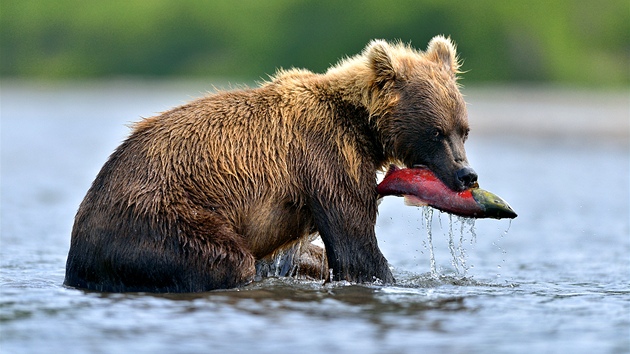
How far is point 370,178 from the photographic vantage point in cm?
737

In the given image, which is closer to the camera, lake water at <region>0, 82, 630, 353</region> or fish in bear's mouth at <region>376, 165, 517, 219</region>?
lake water at <region>0, 82, 630, 353</region>

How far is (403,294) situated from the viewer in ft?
23.5

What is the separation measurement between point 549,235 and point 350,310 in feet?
18.5

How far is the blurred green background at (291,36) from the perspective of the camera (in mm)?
48094

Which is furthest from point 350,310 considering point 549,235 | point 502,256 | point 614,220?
point 614,220

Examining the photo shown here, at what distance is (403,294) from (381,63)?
Answer: 155 cm

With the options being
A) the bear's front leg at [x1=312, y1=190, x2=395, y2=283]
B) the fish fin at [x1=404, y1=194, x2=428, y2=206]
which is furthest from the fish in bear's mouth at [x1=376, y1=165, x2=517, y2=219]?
the bear's front leg at [x1=312, y1=190, x2=395, y2=283]

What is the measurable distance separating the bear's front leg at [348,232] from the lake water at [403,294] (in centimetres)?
13

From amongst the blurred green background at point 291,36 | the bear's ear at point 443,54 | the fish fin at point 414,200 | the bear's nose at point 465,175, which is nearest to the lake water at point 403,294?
the fish fin at point 414,200

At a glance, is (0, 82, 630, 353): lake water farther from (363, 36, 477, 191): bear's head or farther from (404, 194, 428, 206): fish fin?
(363, 36, 477, 191): bear's head

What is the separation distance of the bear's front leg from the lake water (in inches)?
5.1

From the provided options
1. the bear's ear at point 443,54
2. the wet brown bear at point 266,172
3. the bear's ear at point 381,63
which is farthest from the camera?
the bear's ear at point 443,54

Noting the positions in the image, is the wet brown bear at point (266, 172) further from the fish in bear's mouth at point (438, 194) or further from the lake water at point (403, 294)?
the lake water at point (403, 294)

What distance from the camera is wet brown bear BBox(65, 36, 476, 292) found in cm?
677
